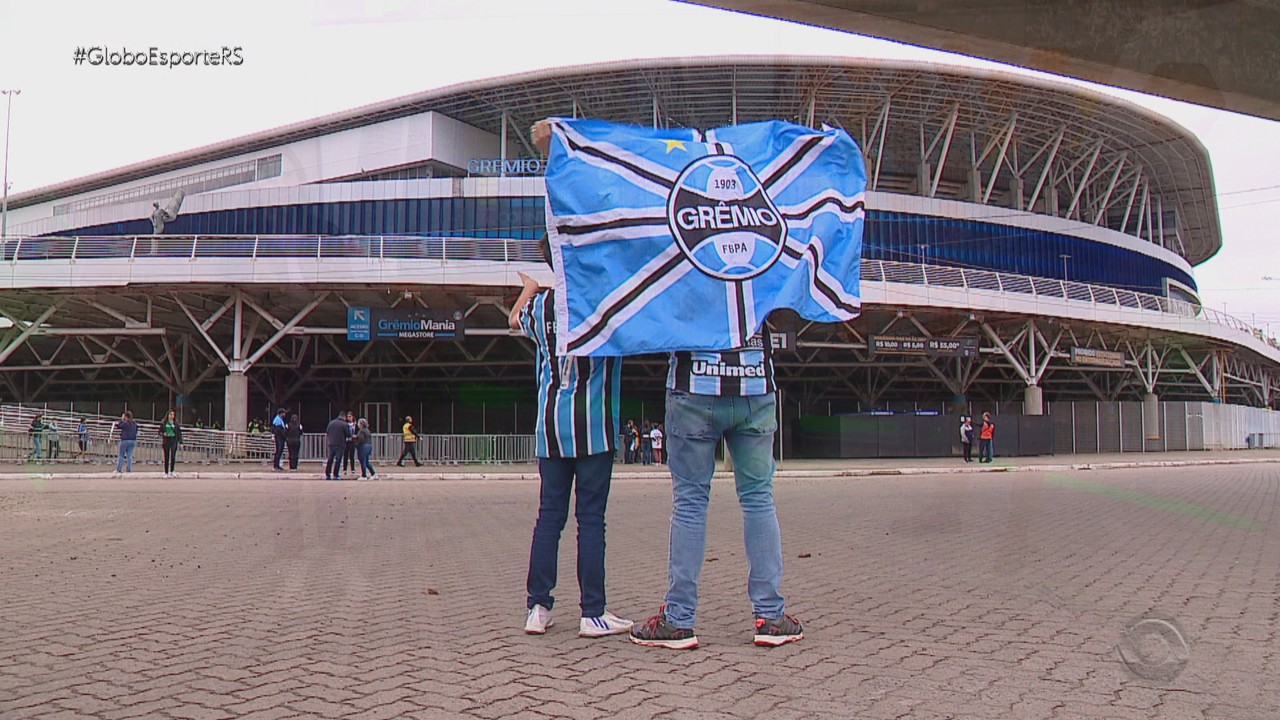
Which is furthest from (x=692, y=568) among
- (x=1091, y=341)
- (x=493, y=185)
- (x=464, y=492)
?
(x=1091, y=341)

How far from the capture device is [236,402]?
36.4m

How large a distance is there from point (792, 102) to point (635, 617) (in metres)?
48.9

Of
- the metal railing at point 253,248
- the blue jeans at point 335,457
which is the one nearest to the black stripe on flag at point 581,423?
the blue jeans at point 335,457

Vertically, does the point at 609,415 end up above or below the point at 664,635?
above

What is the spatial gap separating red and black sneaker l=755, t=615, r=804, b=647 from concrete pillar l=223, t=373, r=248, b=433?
34.4 meters

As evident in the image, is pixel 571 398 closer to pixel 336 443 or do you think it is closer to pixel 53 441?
pixel 336 443

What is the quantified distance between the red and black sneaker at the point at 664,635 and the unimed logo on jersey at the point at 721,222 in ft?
6.18

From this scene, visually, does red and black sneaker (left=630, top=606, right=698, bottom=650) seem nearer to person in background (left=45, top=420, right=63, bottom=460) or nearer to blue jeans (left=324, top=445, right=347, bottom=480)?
blue jeans (left=324, top=445, right=347, bottom=480)

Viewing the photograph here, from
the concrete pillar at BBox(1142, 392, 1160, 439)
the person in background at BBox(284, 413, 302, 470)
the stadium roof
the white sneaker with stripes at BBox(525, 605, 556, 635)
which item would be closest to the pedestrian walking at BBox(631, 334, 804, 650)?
the white sneaker with stripes at BBox(525, 605, 556, 635)

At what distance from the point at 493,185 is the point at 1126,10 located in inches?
1539

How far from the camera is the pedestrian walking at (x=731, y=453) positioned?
5.09m

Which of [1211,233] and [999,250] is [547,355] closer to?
[999,250]

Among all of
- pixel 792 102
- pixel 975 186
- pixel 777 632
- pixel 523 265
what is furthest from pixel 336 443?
pixel 975 186

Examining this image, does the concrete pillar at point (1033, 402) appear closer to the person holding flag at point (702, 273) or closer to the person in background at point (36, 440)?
the person in background at point (36, 440)
